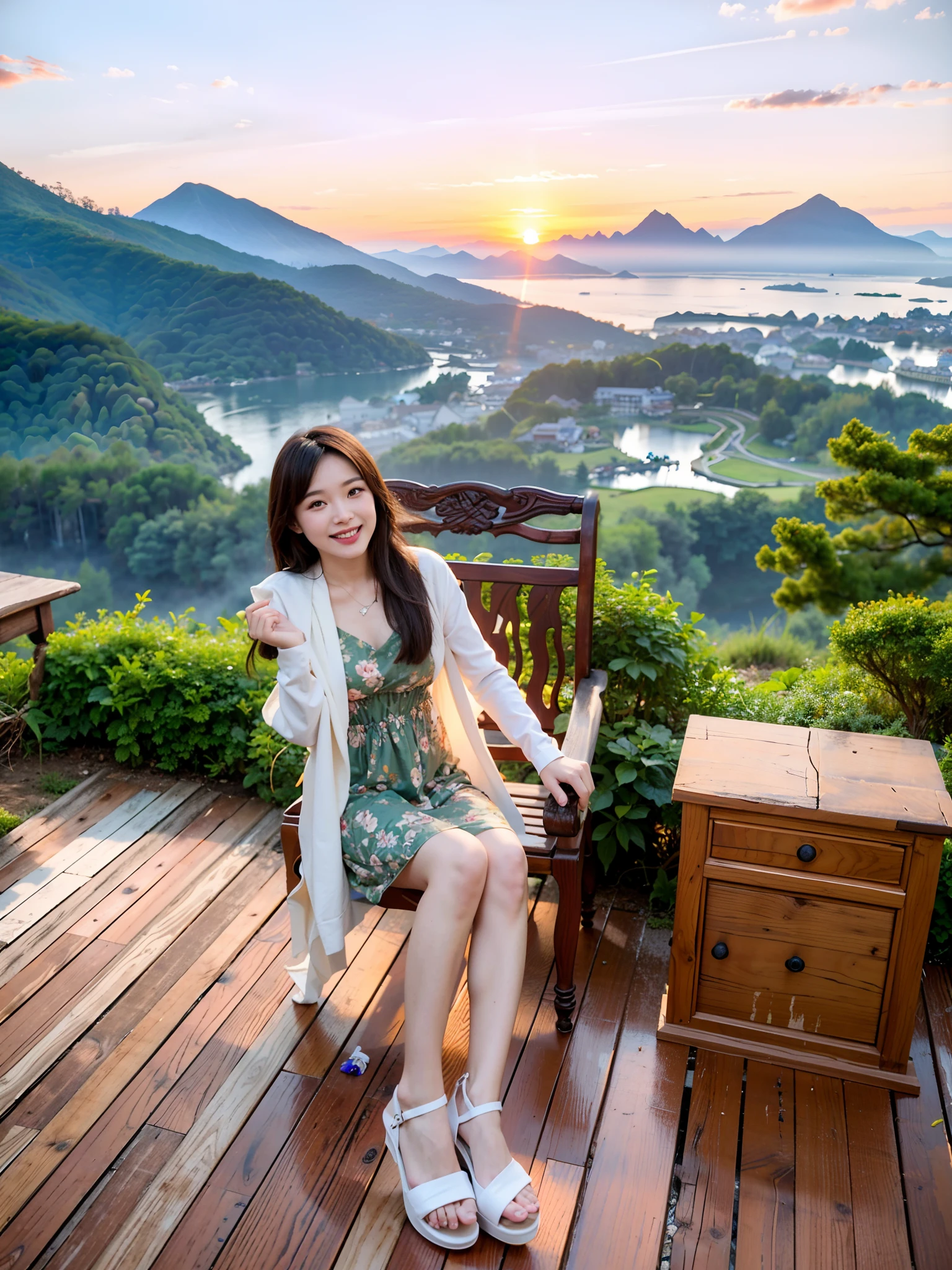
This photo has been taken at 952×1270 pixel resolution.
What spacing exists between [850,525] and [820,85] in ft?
6.16

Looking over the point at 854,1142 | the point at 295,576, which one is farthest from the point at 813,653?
the point at 295,576

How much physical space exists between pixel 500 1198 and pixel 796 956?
0.80m

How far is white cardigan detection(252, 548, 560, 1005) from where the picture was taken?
1890 millimetres

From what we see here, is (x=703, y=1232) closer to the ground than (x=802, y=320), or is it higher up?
closer to the ground

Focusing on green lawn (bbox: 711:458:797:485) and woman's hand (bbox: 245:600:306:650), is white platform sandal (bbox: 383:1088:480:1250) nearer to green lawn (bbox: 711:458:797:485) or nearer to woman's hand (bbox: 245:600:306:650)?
woman's hand (bbox: 245:600:306:650)

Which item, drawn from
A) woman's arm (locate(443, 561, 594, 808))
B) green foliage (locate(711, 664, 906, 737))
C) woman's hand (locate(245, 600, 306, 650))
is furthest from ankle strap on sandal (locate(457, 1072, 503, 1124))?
green foliage (locate(711, 664, 906, 737))

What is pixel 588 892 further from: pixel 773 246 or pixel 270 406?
pixel 270 406

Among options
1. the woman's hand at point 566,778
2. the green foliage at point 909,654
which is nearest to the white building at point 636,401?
the green foliage at point 909,654

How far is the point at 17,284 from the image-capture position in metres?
5.18

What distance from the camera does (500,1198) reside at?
1573mm

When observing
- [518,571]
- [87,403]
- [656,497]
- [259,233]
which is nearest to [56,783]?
[518,571]

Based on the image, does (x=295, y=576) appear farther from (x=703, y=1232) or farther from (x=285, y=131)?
(x=285, y=131)

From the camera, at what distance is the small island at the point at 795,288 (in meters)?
4.28

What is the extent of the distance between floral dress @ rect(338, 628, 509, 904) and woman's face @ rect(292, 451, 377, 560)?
0.20 meters
